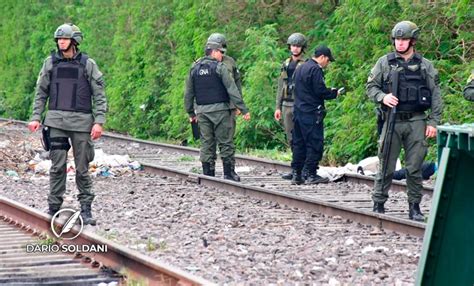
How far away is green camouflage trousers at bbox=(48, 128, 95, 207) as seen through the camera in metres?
11.4

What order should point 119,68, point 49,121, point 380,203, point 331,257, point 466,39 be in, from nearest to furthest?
point 331,257, point 49,121, point 380,203, point 466,39, point 119,68

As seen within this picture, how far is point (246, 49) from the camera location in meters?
25.8

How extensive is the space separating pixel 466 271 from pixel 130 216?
22.6 feet

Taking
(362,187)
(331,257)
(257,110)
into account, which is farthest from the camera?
(257,110)

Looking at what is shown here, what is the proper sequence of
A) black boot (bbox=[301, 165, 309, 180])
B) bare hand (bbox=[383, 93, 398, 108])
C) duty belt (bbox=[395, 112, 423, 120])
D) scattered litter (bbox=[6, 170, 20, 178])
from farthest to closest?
scattered litter (bbox=[6, 170, 20, 178]) → black boot (bbox=[301, 165, 309, 180]) → duty belt (bbox=[395, 112, 423, 120]) → bare hand (bbox=[383, 93, 398, 108])

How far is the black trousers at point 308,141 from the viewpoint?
15875mm

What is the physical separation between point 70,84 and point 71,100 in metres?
0.16

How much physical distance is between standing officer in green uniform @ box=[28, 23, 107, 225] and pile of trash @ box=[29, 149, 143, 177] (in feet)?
18.4

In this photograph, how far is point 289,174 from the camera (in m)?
16.8

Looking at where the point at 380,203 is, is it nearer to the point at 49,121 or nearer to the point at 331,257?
the point at 331,257

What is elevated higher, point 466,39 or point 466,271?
point 466,39

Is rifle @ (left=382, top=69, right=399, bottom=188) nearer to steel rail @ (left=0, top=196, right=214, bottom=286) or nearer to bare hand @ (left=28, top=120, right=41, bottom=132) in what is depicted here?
steel rail @ (left=0, top=196, right=214, bottom=286)

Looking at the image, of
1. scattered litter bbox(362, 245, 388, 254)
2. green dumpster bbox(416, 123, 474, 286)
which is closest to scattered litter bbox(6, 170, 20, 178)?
scattered litter bbox(362, 245, 388, 254)

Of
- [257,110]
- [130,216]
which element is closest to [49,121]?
[130,216]
